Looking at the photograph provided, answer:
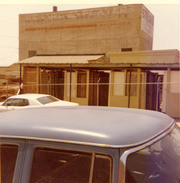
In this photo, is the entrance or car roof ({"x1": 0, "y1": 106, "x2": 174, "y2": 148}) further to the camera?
the entrance

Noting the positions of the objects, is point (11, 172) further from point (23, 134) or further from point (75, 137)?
point (75, 137)

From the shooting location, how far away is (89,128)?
1871mm

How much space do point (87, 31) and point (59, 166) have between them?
2917 cm

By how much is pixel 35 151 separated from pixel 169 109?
48.2ft

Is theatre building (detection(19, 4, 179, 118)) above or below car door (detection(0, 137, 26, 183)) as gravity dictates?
above

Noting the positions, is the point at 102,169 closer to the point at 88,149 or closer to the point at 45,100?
the point at 88,149

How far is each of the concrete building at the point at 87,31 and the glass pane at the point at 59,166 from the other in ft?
87.1

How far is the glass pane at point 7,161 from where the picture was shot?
6.68ft

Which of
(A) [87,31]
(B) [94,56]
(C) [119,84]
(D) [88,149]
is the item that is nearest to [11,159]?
(D) [88,149]

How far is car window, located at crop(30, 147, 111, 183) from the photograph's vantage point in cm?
176

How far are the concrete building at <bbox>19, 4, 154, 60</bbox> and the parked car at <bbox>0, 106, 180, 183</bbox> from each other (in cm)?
2635

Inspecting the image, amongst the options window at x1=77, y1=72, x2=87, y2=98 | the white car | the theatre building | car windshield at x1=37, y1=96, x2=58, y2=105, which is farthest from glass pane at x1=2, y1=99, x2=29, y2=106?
window at x1=77, y1=72, x2=87, y2=98

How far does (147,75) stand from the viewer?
697 inches

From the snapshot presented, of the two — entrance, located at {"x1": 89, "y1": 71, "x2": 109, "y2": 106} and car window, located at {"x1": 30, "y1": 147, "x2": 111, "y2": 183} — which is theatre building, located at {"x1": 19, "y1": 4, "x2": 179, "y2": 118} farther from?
car window, located at {"x1": 30, "y1": 147, "x2": 111, "y2": 183}
